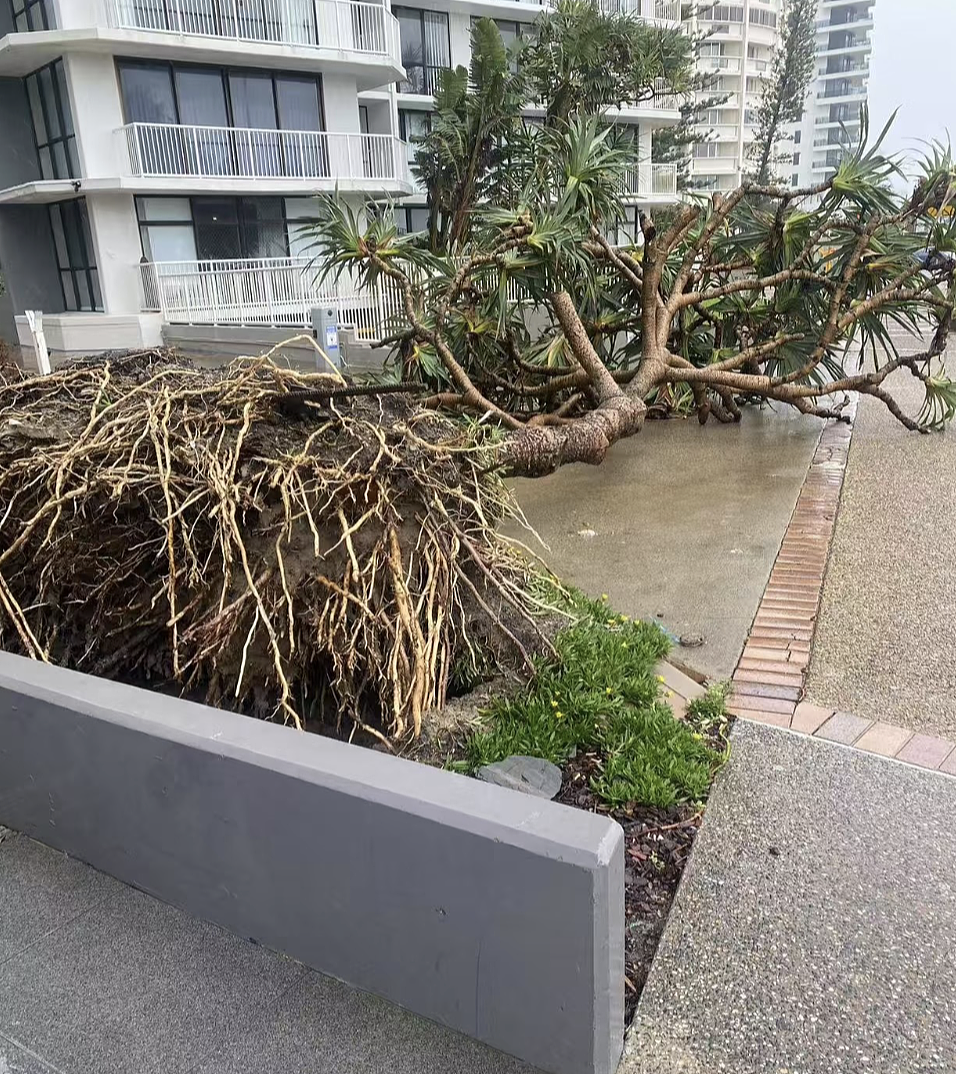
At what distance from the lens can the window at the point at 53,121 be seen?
61.0 feet

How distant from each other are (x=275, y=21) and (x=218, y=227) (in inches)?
180

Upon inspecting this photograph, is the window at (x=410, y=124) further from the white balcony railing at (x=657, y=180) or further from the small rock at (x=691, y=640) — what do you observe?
the small rock at (x=691, y=640)

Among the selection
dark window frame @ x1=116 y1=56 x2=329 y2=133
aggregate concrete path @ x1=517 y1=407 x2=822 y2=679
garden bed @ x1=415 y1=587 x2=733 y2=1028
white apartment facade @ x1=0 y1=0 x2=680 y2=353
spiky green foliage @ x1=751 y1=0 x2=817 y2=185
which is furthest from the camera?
spiky green foliage @ x1=751 y1=0 x2=817 y2=185

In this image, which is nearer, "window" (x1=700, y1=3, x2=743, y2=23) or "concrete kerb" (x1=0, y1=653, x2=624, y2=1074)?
"concrete kerb" (x1=0, y1=653, x2=624, y2=1074)

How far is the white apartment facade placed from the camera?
59.2 feet

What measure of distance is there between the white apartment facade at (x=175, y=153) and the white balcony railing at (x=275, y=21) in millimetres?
32

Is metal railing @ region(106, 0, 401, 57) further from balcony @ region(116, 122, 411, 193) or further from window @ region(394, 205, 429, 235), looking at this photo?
window @ region(394, 205, 429, 235)

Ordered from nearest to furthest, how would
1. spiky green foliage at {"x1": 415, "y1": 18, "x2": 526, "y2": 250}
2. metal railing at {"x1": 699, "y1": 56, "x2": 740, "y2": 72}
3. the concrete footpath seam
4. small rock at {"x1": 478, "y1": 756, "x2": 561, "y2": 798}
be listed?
small rock at {"x1": 478, "y1": 756, "x2": 561, "y2": 798} < the concrete footpath seam < spiky green foliage at {"x1": 415, "y1": 18, "x2": 526, "y2": 250} < metal railing at {"x1": 699, "y1": 56, "x2": 740, "y2": 72}

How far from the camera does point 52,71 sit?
734 inches

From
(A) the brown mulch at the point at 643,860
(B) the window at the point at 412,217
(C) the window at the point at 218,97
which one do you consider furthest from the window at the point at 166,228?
(A) the brown mulch at the point at 643,860

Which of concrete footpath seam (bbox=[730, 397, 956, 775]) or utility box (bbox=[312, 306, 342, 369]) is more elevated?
utility box (bbox=[312, 306, 342, 369])

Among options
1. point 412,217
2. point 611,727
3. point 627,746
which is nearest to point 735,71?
point 412,217

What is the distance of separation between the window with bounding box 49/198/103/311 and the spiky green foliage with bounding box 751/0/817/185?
106 ft

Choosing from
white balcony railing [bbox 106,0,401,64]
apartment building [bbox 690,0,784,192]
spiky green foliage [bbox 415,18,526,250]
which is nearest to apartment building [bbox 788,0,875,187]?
apartment building [bbox 690,0,784,192]
